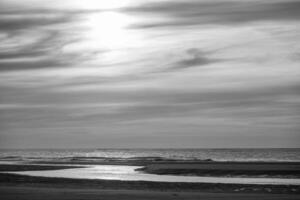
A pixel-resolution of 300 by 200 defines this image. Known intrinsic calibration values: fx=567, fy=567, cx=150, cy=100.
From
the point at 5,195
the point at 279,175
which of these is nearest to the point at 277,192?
the point at 5,195

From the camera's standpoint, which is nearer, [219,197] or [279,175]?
[219,197]

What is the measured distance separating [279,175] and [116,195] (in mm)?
28090

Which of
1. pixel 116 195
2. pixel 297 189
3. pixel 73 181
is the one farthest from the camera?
pixel 73 181

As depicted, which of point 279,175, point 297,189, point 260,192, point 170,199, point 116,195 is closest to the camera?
point 170,199

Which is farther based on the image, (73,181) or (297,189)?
(73,181)

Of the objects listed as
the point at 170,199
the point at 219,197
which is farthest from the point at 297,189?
the point at 170,199

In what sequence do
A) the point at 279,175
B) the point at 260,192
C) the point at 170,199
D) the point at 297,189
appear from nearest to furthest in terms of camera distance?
→ the point at 170,199
the point at 260,192
the point at 297,189
the point at 279,175

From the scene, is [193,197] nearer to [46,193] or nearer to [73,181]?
[46,193]

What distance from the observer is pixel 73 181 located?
4628 centimetres

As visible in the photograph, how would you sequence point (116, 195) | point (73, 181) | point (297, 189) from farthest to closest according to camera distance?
1. point (73, 181)
2. point (297, 189)
3. point (116, 195)

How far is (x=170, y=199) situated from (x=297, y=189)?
36.7 ft

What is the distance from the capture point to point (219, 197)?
102 feet

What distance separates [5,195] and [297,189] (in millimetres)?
18602

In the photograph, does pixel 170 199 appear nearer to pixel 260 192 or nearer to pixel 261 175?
pixel 260 192
